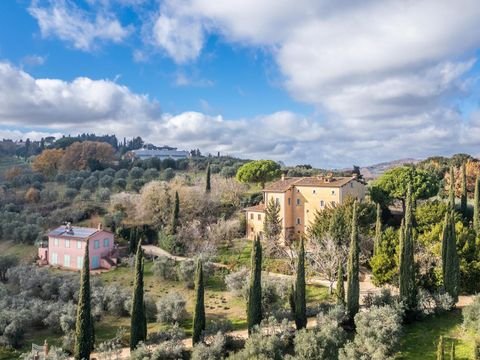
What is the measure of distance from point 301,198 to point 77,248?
26389mm

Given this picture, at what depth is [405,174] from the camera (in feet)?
149

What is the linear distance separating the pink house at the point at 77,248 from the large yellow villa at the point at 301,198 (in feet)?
56.3

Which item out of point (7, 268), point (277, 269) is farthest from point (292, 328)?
point (7, 268)

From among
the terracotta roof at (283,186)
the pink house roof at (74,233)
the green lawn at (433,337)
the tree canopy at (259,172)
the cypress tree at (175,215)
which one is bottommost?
the green lawn at (433,337)

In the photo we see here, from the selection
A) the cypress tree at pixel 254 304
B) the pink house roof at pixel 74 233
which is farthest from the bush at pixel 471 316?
the pink house roof at pixel 74 233

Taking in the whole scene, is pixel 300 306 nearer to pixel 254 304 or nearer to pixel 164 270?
pixel 254 304

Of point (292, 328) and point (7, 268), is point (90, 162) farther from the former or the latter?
point (292, 328)

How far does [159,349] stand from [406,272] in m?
16.6

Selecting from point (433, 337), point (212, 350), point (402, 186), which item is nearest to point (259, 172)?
point (402, 186)

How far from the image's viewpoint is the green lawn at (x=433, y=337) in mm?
21984

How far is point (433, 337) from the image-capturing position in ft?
77.9

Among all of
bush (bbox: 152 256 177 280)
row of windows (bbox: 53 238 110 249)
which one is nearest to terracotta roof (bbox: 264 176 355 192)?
bush (bbox: 152 256 177 280)

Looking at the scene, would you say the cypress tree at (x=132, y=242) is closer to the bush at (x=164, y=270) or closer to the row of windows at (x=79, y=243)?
the row of windows at (x=79, y=243)

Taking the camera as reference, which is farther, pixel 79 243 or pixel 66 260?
pixel 66 260
